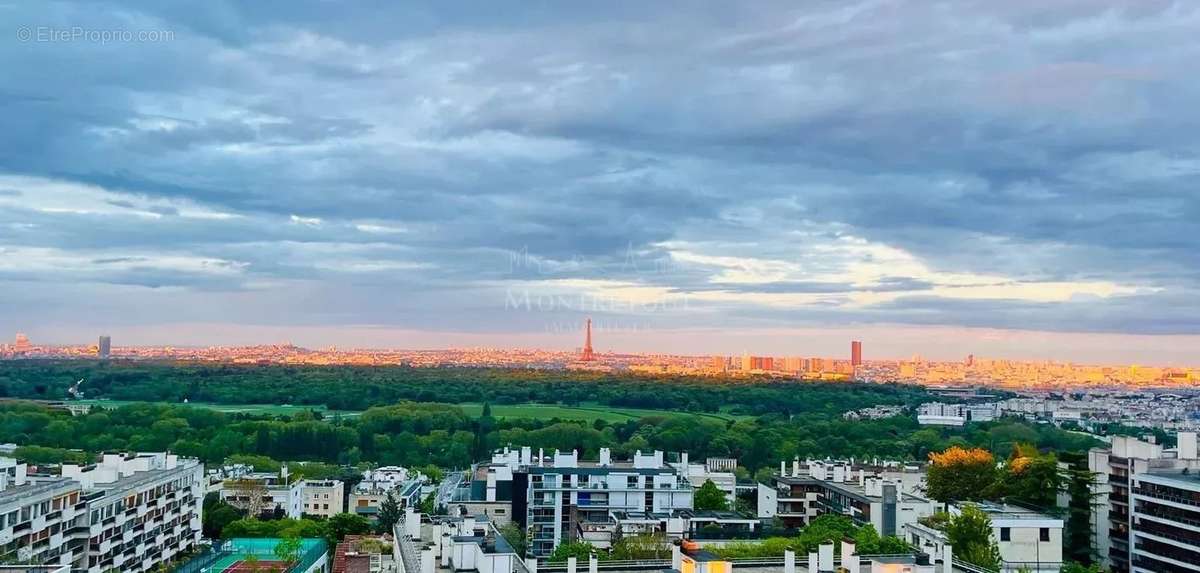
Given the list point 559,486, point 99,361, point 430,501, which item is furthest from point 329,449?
point 99,361

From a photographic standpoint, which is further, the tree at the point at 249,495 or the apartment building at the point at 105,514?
the tree at the point at 249,495

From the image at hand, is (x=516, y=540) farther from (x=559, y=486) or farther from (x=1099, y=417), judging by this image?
(x=1099, y=417)

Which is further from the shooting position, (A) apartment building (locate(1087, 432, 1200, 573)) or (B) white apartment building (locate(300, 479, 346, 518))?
(B) white apartment building (locate(300, 479, 346, 518))

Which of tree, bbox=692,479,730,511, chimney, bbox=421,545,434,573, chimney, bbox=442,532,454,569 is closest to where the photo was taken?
chimney, bbox=421,545,434,573

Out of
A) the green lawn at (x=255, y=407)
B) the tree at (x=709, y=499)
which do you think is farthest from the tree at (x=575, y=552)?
the green lawn at (x=255, y=407)

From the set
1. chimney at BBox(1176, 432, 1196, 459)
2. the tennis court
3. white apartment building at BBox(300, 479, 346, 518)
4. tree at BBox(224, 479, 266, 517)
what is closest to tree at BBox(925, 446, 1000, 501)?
chimney at BBox(1176, 432, 1196, 459)

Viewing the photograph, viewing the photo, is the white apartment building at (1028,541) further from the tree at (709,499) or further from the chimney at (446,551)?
the chimney at (446,551)

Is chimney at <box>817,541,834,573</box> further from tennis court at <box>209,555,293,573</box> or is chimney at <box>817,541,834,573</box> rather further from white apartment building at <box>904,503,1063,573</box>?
tennis court at <box>209,555,293,573</box>
